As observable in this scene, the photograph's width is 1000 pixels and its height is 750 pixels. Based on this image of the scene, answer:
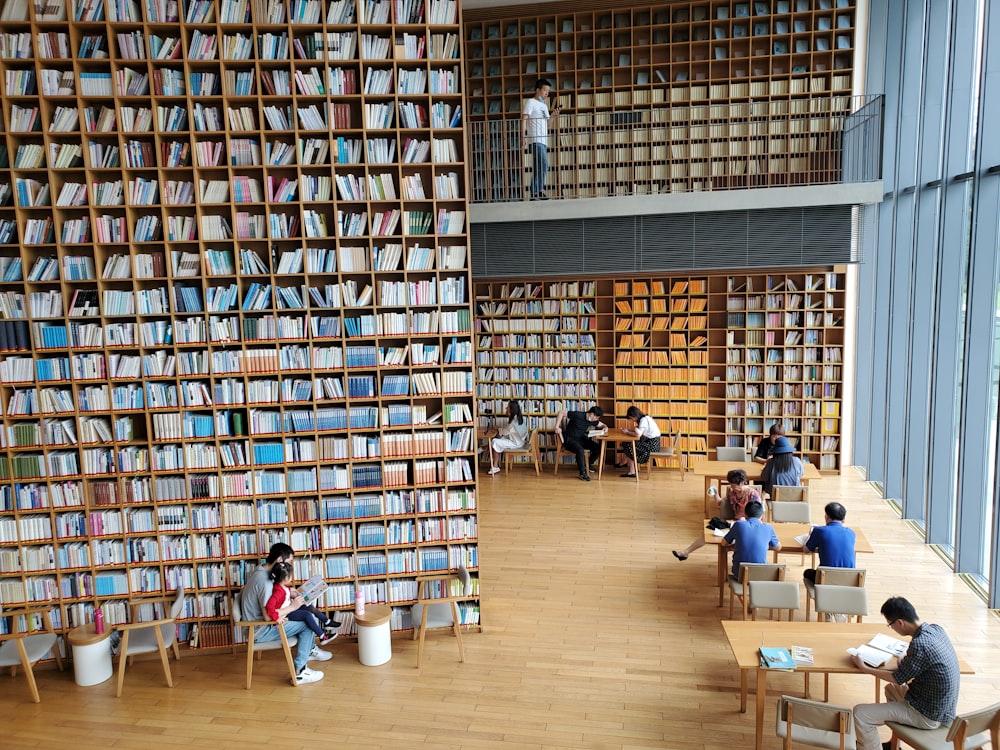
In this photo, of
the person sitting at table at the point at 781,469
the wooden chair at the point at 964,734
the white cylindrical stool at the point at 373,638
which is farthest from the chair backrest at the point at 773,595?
the white cylindrical stool at the point at 373,638

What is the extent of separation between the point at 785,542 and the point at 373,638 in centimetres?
357

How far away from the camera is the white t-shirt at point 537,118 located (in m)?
8.05

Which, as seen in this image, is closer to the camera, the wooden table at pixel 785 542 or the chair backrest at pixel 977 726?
the chair backrest at pixel 977 726

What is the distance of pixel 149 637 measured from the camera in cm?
532

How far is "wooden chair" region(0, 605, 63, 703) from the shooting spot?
16.6ft

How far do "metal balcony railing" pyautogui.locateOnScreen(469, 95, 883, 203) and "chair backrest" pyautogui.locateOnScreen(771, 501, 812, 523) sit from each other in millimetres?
4322

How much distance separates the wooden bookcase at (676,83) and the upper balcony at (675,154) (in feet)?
0.08

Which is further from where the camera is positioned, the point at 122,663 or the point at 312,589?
the point at 312,589

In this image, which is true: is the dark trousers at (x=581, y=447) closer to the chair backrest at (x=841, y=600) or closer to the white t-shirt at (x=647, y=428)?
the white t-shirt at (x=647, y=428)

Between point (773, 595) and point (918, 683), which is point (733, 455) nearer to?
point (773, 595)

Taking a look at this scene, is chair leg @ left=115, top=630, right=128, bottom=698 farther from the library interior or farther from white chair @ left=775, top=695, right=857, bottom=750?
white chair @ left=775, top=695, right=857, bottom=750

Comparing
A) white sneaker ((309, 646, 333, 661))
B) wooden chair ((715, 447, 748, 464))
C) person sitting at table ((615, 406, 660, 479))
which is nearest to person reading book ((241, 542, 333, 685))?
white sneaker ((309, 646, 333, 661))

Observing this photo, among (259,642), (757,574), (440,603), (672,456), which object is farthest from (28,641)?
(672,456)

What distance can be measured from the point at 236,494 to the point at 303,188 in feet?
8.24
